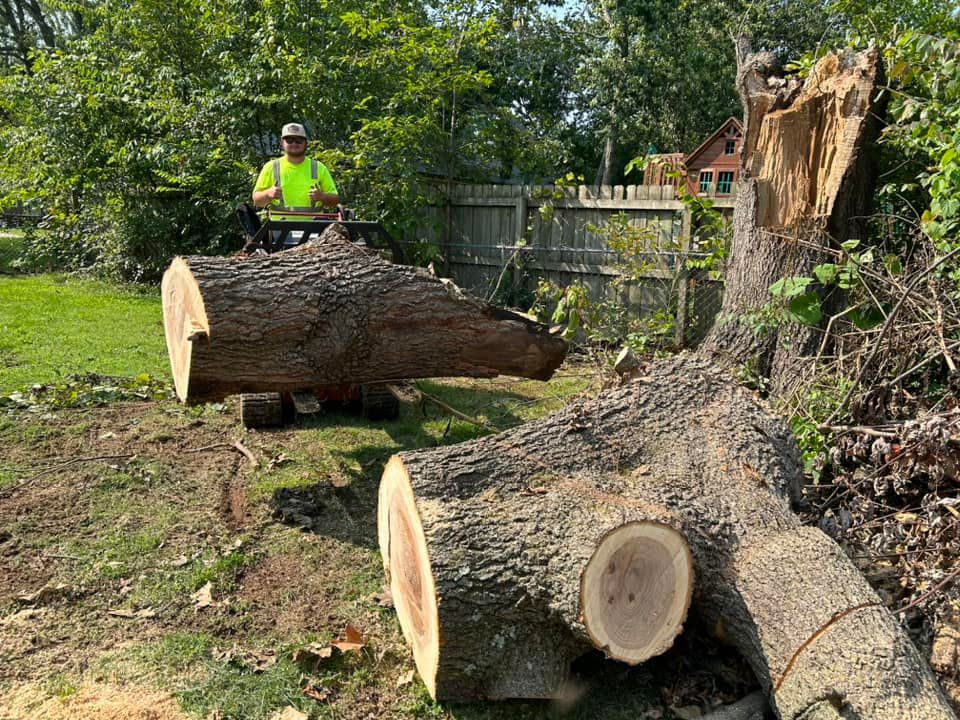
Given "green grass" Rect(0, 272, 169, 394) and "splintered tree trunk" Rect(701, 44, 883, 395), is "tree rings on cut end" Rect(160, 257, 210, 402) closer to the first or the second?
"green grass" Rect(0, 272, 169, 394)

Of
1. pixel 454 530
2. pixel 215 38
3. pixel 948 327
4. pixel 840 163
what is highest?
pixel 215 38

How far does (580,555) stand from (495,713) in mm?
732

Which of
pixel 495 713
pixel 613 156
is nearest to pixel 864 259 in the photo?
pixel 495 713

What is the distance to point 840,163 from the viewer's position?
504cm

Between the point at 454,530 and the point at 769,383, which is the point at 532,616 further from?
the point at 769,383

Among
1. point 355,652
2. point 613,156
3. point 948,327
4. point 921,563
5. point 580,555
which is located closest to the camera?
point 580,555

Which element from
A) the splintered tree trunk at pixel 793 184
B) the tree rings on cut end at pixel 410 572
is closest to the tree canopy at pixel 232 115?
the splintered tree trunk at pixel 793 184

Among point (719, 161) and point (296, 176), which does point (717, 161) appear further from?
point (296, 176)

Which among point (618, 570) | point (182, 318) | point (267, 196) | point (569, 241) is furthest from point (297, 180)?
point (618, 570)

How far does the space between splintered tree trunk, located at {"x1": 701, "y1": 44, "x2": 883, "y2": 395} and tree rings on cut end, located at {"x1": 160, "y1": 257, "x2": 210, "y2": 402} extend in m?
3.38

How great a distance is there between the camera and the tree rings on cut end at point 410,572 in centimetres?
306

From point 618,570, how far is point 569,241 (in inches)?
291

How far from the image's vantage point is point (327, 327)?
4715mm

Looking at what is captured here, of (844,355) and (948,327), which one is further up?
(948,327)
